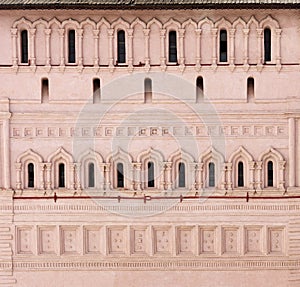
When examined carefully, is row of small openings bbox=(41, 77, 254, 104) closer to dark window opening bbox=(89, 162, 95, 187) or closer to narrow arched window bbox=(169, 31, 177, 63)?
narrow arched window bbox=(169, 31, 177, 63)

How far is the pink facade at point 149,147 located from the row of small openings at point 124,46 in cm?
2

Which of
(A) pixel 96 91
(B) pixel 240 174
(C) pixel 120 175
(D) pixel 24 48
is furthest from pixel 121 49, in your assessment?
(B) pixel 240 174

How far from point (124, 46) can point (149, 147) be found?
1.86m

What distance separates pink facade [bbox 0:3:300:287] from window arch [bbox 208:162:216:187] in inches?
1.5

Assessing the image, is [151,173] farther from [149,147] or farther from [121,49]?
[121,49]

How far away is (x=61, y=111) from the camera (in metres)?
12.1

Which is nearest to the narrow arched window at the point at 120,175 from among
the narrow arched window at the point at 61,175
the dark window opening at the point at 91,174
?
the dark window opening at the point at 91,174

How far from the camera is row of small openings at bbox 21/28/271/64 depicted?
12.0 metres

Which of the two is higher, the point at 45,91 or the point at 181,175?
the point at 45,91

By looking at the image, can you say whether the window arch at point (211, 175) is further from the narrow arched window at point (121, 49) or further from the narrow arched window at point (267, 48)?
the narrow arched window at point (121, 49)

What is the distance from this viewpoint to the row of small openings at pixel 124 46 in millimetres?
12023

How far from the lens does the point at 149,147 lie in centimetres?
1216

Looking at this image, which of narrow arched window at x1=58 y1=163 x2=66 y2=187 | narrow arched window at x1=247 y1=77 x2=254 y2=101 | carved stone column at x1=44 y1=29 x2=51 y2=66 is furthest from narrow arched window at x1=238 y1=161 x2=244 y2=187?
carved stone column at x1=44 y1=29 x2=51 y2=66

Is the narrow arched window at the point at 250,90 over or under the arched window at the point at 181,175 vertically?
over
